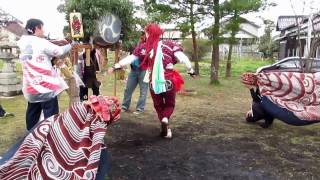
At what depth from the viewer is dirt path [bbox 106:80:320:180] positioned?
4.60 meters

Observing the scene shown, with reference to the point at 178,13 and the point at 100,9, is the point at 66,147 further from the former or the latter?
the point at 100,9

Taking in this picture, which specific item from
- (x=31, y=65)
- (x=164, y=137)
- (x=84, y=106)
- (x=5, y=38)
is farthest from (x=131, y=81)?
(x=5, y=38)

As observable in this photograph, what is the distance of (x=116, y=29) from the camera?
7535 millimetres

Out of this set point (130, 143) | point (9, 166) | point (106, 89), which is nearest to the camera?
point (9, 166)

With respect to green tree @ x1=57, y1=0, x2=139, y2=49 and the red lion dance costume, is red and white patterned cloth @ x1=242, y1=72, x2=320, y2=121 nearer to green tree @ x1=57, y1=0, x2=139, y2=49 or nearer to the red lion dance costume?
the red lion dance costume

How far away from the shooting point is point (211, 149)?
5562 millimetres

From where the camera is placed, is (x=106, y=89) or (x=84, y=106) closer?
(x=84, y=106)

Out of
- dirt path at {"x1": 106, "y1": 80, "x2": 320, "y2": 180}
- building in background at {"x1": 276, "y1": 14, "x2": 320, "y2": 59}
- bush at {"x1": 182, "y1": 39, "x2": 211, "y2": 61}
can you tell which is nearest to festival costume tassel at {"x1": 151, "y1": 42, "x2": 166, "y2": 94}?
dirt path at {"x1": 106, "y1": 80, "x2": 320, "y2": 180}

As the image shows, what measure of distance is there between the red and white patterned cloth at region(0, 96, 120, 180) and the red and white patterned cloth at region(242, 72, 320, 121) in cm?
382

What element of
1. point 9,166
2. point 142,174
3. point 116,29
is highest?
point 116,29

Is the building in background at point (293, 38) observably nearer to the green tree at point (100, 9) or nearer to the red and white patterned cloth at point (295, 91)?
the red and white patterned cloth at point (295, 91)

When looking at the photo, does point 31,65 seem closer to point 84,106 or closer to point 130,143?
point 130,143

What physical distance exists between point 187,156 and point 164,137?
3.40 ft

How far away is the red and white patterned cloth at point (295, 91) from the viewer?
6.21m
